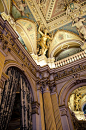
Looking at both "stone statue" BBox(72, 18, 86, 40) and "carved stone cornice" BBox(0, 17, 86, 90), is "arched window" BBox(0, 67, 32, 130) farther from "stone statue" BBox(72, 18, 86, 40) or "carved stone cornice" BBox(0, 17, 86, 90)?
"stone statue" BBox(72, 18, 86, 40)

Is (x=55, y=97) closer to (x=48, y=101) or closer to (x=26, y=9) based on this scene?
(x=48, y=101)

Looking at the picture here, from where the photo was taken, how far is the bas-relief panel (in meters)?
8.57

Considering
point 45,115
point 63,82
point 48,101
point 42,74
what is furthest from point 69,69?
point 45,115

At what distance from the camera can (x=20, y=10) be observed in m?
9.01

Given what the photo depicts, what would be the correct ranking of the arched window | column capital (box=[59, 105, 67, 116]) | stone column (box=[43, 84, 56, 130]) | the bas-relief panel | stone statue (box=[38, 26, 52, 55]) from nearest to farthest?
the arched window < stone column (box=[43, 84, 56, 130]) < column capital (box=[59, 105, 67, 116]) < the bas-relief panel < stone statue (box=[38, 26, 52, 55])

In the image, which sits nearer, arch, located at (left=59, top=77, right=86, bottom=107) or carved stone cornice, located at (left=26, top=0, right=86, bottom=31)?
arch, located at (left=59, top=77, right=86, bottom=107)

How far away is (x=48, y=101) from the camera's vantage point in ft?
23.7

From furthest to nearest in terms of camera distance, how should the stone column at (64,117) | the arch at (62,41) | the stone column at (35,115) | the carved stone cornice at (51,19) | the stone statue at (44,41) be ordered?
the arch at (62,41), the stone statue at (44,41), the carved stone cornice at (51,19), the stone column at (64,117), the stone column at (35,115)

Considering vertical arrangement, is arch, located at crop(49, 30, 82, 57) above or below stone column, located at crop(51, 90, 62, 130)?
above

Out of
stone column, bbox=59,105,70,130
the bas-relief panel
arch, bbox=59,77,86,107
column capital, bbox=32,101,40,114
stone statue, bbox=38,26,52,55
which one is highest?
the bas-relief panel

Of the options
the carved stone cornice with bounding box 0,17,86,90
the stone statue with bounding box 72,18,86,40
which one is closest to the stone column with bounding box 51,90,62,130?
the carved stone cornice with bounding box 0,17,86,90

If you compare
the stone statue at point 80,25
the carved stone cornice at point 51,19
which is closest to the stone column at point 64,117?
the stone statue at point 80,25

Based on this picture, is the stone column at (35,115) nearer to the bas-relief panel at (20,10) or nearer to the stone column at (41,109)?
the stone column at (41,109)

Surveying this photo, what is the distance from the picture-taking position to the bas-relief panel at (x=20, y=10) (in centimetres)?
857
